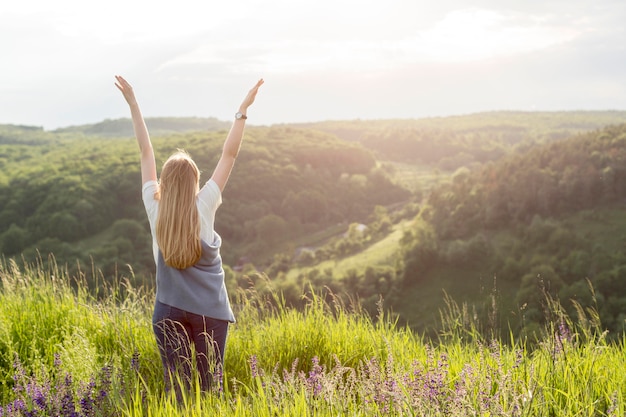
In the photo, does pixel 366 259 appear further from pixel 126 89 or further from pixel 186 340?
pixel 186 340

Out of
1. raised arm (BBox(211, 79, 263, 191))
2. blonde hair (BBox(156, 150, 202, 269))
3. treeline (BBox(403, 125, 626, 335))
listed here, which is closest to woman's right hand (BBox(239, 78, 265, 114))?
raised arm (BBox(211, 79, 263, 191))

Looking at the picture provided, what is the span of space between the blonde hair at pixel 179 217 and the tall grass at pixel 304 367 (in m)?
0.77

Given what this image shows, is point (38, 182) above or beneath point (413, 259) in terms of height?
above

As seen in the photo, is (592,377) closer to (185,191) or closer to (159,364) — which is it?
(185,191)

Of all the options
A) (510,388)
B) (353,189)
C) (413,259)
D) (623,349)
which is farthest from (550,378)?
(353,189)

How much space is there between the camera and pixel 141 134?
4.61m

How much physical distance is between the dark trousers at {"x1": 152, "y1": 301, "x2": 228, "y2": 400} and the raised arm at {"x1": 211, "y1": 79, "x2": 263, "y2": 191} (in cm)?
98

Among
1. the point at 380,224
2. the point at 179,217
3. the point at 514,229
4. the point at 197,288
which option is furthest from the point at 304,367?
the point at 380,224

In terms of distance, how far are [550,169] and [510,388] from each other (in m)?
101

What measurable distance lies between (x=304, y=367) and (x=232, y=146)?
2019mm

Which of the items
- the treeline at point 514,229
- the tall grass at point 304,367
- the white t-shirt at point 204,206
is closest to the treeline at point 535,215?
the treeline at point 514,229

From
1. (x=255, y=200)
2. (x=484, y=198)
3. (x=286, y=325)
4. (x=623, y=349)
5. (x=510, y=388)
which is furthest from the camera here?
(x=255, y=200)

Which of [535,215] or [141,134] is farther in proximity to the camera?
[535,215]

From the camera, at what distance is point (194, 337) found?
402cm
